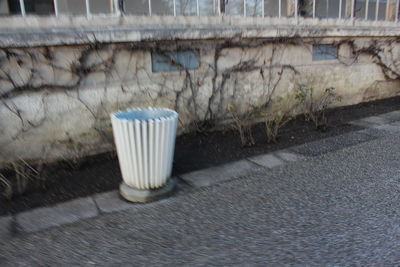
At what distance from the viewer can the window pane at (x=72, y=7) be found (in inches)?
155

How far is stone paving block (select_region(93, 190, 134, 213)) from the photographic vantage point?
3078 mm

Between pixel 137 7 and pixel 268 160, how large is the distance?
262 centimetres

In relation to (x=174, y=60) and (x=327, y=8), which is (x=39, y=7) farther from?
(x=327, y=8)

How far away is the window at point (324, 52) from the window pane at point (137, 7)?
3070 mm

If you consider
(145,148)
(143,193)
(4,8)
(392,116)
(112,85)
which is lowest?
(392,116)

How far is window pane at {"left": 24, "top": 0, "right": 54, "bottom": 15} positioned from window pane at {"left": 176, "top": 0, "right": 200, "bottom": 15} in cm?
163

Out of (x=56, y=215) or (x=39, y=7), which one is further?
(x=39, y=7)

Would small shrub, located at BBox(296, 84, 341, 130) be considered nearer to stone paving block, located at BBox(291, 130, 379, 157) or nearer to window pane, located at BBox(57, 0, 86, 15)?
stone paving block, located at BBox(291, 130, 379, 157)

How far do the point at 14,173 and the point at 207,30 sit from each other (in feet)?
9.82

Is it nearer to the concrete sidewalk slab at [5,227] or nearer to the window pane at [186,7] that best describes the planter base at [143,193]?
the concrete sidewalk slab at [5,227]

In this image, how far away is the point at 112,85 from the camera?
13.9 ft

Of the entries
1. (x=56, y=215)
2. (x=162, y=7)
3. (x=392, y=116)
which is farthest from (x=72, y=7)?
(x=392, y=116)

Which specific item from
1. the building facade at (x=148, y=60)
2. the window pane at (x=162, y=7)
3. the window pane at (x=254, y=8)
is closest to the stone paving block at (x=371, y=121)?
the building facade at (x=148, y=60)

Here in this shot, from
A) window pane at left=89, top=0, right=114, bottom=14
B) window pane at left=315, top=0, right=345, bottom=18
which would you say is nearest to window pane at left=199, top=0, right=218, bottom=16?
window pane at left=89, top=0, right=114, bottom=14
